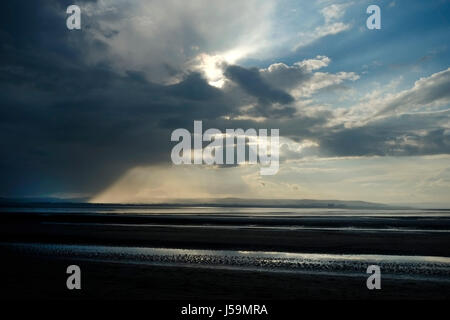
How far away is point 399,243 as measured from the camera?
1201 inches

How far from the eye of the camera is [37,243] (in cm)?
3089

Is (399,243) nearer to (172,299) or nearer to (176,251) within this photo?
(176,251)

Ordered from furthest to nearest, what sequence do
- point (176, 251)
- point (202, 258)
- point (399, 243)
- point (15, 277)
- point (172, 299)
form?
point (399, 243) < point (176, 251) < point (202, 258) < point (15, 277) < point (172, 299)

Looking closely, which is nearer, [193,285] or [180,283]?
[193,285]

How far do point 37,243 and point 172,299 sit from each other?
922 inches
